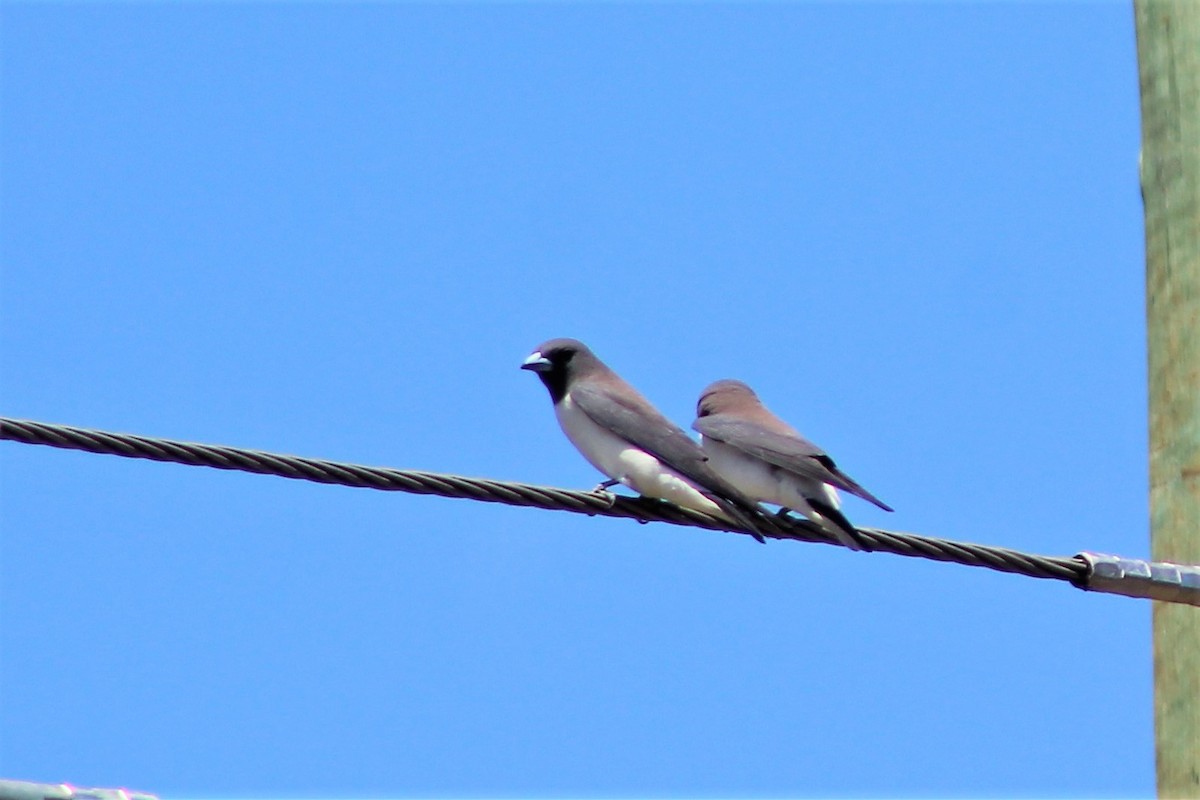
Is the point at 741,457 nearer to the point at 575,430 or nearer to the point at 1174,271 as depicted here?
the point at 575,430

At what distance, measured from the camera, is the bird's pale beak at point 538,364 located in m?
9.31

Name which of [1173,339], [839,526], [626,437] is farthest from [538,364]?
[1173,339]

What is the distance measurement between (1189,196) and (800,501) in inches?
103

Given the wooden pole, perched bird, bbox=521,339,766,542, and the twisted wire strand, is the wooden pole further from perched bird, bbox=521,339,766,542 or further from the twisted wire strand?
perched bird, bbox=521,339,766,542

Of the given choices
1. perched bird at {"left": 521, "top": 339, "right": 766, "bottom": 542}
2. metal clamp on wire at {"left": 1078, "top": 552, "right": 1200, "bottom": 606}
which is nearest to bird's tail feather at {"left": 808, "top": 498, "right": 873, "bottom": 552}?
perched bird at {"left": 521, "top": 339, "right": 766, "bottom": 542}

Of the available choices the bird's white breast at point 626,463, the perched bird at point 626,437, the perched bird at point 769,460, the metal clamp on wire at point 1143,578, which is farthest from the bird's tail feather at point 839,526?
the metal clamp on wire at point 1143,578

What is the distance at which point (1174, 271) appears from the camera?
6023 millimetres

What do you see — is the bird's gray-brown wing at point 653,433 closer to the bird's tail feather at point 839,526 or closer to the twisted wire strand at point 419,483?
the bird's tail feather at point 839,526

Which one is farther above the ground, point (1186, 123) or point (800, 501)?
point (1186, 123)

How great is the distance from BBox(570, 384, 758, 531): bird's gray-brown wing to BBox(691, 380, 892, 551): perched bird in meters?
0.34

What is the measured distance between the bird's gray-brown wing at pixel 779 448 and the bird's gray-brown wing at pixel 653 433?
33 cm

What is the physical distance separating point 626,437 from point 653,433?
0.16 meters

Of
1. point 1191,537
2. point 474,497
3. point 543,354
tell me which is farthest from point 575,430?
point 1191,537

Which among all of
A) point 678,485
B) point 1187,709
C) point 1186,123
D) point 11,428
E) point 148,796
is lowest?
point 148,796
